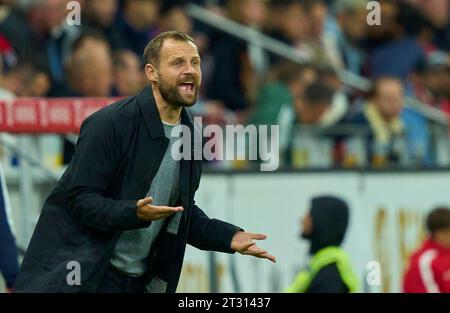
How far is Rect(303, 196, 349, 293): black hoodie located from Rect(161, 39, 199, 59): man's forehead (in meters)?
2.30

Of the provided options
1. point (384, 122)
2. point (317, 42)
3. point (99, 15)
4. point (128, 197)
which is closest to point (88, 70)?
point (99, 15)

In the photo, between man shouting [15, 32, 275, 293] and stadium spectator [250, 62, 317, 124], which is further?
stadium spectator [250, 62, 317, 124]

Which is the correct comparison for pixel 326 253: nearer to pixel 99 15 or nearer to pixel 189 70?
pixel 189 70

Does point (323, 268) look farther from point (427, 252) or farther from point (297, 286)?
point (427, 252)

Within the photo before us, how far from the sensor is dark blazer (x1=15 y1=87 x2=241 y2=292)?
717 centimetres

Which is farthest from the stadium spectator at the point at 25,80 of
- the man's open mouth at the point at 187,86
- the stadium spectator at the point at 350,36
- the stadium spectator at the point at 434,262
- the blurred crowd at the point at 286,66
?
the stadium spectator at the point at 350,36

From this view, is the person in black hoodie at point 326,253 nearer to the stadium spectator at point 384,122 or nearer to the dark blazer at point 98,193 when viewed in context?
the dark blazer at point 98,193

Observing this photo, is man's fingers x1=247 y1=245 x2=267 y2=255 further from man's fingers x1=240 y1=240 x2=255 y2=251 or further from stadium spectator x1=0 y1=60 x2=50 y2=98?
stadium spectator x1=0 y1=60 x2=50 y2=98

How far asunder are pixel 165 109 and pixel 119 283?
95 cm

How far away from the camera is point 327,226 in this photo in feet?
31.1

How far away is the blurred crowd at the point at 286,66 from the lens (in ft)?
39.6

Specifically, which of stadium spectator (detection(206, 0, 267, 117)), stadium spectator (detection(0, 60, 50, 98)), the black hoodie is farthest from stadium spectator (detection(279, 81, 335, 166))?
the black hoodie

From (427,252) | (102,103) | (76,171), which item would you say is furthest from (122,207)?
(427,252)
